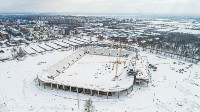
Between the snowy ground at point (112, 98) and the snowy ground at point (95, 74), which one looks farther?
the snowy ground at point (95, 74)

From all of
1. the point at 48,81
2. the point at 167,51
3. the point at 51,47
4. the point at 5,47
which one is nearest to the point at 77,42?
the point at 51,47

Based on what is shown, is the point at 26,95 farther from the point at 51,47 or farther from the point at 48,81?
the point at 51,47

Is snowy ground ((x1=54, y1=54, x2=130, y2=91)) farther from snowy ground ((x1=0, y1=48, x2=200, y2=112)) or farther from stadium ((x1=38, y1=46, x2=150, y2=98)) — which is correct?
snowy ground ((x1=0, y1=48, x2=200, y2=112))

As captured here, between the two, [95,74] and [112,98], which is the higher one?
[95,74]

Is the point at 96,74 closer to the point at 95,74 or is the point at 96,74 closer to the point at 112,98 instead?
the point at 95,74

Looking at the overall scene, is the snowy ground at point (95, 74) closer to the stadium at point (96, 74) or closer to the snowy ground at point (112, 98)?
the stadium at point (96, 74)

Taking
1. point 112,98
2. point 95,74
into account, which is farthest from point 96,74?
point 112,98

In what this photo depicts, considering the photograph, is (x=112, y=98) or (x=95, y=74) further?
(x=95, y=74)

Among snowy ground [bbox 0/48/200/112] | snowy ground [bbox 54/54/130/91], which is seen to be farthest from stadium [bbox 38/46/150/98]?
snowy ground [bbox 0/48/200/112]

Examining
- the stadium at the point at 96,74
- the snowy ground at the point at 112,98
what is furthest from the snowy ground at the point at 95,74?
the snowy ground at the point at 112,98
